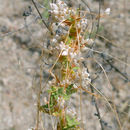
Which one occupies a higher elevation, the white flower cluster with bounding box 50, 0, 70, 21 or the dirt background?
the white flower cluster with bounding box 50, 0, 70, 21

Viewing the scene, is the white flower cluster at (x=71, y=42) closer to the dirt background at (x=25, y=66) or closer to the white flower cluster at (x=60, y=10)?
the white flower cluster at (x=60, y=10)

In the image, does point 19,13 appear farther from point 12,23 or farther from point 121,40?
point 121,40

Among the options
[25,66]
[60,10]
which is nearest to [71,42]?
[60,10]

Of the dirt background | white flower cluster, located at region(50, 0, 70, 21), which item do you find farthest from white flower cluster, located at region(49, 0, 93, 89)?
the dirt background

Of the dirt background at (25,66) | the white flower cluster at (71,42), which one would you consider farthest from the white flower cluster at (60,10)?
the dirt background at (25,66)

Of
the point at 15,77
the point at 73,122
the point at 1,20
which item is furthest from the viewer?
the point at 1,20

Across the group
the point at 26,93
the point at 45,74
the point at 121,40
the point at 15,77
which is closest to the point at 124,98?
the point at 121,40

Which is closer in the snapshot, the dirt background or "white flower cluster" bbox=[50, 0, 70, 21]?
"white flower cluster" bbox=[50, 0, 70, 21]

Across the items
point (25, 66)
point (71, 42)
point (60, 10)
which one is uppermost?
point (60, 10)

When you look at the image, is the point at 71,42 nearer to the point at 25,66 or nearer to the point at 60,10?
the point at 60,10

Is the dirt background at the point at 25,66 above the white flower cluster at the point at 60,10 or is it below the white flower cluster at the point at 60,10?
below

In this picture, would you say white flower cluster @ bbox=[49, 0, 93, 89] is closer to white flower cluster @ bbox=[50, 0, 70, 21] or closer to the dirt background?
white flower cluster @ bbox=[50, 0, 70, 21]
